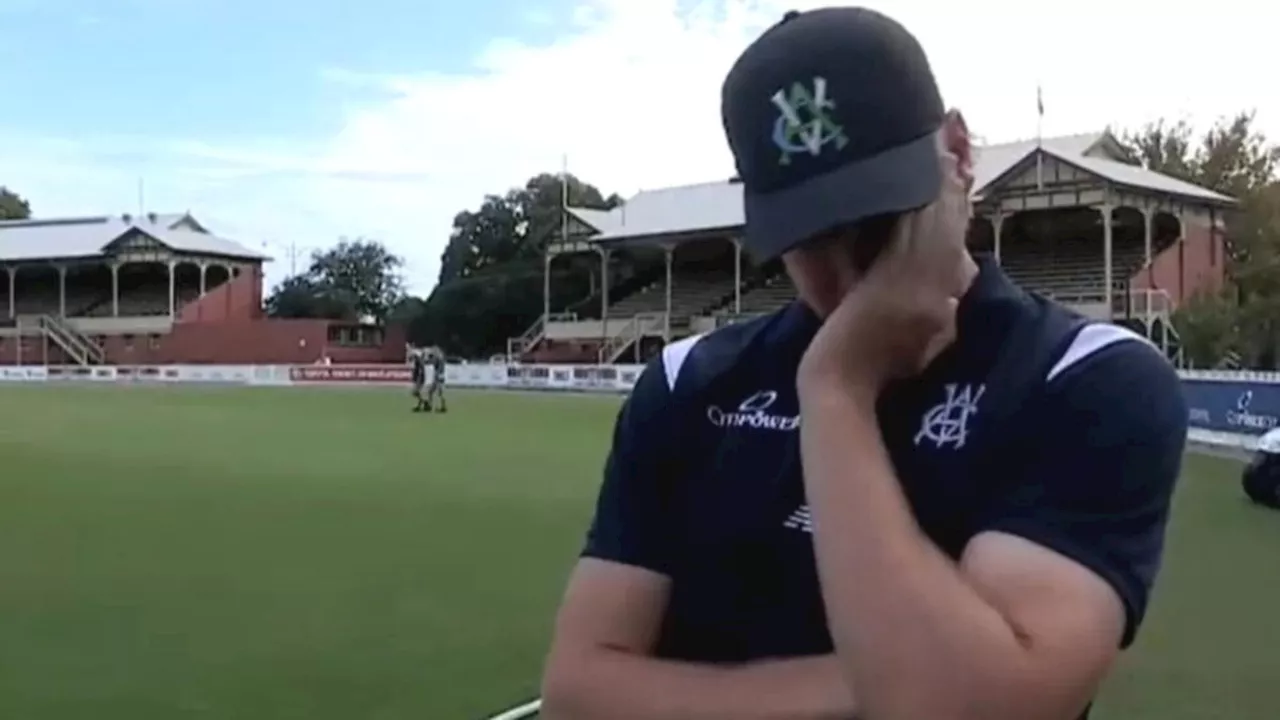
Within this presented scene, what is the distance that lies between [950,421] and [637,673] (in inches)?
17.9

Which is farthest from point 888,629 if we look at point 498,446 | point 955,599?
point 498,446

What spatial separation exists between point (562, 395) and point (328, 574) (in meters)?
33.8

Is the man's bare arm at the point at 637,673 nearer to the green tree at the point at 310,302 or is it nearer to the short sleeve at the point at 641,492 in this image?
the short sleeve at the point at 641,492

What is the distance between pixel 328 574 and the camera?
10.1 meters

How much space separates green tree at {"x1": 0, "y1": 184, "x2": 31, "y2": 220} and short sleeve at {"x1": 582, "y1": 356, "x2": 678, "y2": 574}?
11043 centimetres

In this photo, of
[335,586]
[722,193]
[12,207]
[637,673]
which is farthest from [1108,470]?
[12,207]

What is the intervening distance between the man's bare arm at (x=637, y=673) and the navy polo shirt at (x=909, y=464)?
3 centimetres

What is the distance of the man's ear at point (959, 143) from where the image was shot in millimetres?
1496

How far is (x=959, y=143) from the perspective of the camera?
4.96 ft

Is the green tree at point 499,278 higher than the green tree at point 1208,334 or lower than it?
higher

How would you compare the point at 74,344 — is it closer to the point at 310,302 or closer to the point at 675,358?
the point at 310,302

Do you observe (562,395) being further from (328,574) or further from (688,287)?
(328,574)

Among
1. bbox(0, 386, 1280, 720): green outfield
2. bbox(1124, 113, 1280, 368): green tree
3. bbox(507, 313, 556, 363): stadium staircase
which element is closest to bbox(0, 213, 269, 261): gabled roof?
bbox(507, 313, 556, 363): stadium staircase

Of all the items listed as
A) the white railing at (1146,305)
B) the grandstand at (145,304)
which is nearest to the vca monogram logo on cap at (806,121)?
the white railing at (1146,305)
